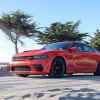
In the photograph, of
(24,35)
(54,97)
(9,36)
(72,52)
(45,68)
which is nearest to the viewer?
(54,97)

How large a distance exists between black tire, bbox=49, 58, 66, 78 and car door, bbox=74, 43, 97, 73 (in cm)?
69

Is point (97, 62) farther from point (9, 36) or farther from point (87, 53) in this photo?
point (9, 36)

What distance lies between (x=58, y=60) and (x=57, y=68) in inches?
9.3

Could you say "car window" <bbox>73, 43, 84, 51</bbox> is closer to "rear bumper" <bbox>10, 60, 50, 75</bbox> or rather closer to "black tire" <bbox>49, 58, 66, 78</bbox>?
"black tire" <bbox>49, 58, 66, 78</bbox>

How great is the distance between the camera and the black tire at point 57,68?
11.6 m

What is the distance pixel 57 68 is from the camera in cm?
1174

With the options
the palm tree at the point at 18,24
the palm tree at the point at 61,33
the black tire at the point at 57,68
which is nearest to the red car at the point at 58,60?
the black tire at the point at 57,68

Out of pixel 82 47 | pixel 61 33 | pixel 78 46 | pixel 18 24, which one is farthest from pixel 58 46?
pixel 61 33

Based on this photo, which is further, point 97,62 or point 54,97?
point 97,62

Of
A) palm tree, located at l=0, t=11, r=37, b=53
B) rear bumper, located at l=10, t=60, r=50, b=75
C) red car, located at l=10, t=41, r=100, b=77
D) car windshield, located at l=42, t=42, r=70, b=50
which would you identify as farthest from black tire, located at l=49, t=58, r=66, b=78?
palm tree, located at l=0, t=11, r=37, b=53

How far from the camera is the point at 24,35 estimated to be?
37.6m

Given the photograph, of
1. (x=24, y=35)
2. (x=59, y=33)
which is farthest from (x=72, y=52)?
(x=59, y=33)

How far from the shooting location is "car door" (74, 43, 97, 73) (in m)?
12.5

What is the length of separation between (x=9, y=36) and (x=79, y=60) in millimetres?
22618
